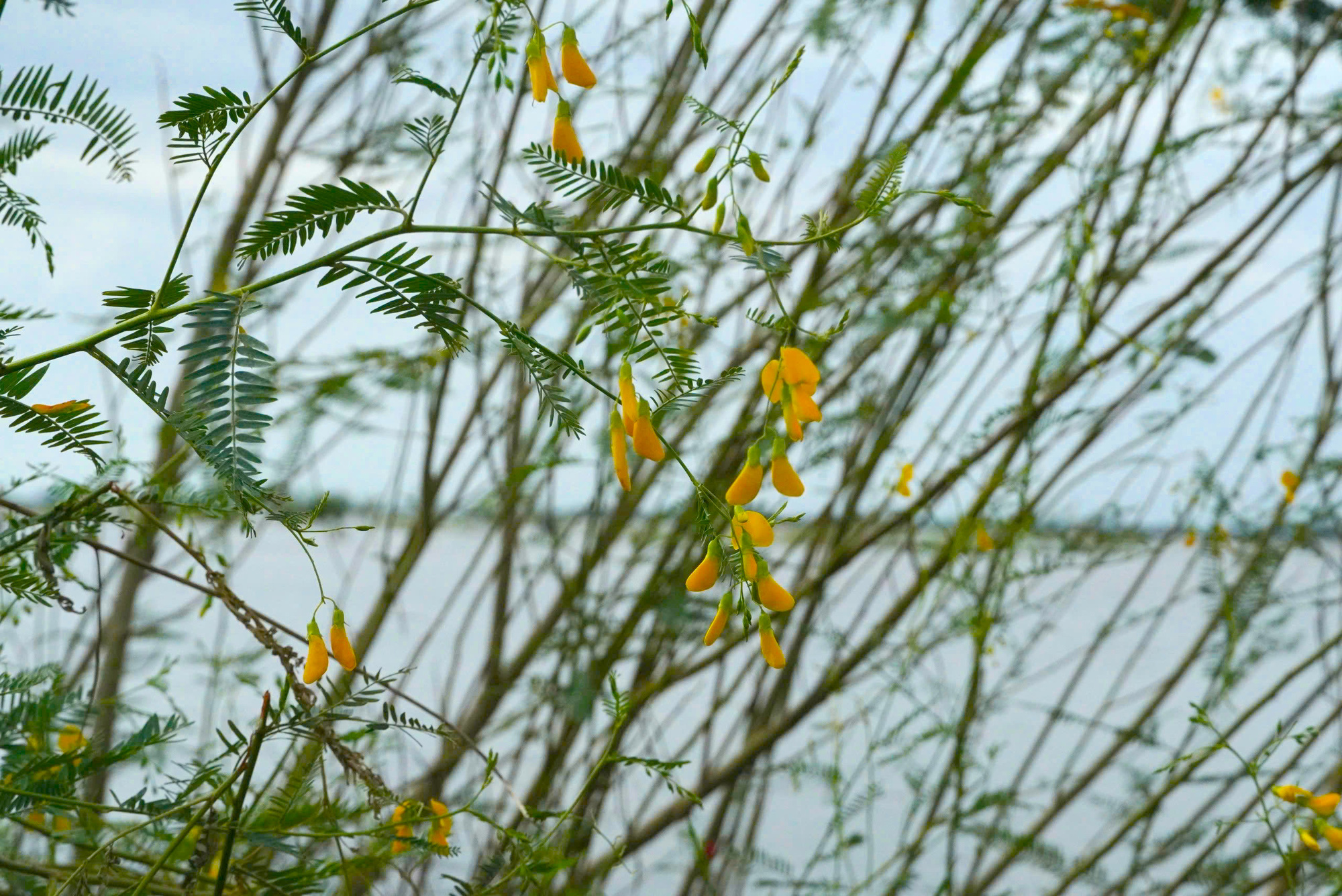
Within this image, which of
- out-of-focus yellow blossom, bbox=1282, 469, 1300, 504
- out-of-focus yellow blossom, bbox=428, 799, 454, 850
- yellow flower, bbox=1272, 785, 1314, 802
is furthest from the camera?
out-of-focus yellow blossom, bbox=1282, 469, 1300, 504

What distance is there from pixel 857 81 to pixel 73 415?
932mm

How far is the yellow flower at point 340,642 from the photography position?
340mm

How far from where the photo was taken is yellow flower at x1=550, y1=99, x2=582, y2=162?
341mm

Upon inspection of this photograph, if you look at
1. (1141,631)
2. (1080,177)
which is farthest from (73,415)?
(1141,631)

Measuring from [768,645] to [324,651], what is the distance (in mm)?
138

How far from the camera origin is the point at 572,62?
1.16ft

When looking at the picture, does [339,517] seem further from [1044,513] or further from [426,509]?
[1044,513]

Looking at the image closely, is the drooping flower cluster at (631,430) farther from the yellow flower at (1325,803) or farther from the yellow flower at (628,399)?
the yellow flower at (1325,803)

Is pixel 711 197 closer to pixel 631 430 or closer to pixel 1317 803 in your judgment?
pixel 631 430

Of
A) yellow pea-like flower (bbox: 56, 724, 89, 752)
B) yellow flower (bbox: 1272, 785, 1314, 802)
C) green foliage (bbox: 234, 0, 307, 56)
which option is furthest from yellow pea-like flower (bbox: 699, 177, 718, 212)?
yellow flower (bbox: 1272, 785, 1314, 802)

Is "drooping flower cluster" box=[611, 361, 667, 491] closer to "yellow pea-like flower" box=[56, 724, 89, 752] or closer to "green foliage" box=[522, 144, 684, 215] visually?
"green foliage" box=[522, 144, 684, 215]

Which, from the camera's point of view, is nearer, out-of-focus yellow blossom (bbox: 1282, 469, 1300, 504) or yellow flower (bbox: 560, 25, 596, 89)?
yellow flower (bbox: 560, 25, 596, 89)

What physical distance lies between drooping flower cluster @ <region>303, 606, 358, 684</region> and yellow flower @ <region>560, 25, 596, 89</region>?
7.3 inches

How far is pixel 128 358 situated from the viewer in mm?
278
